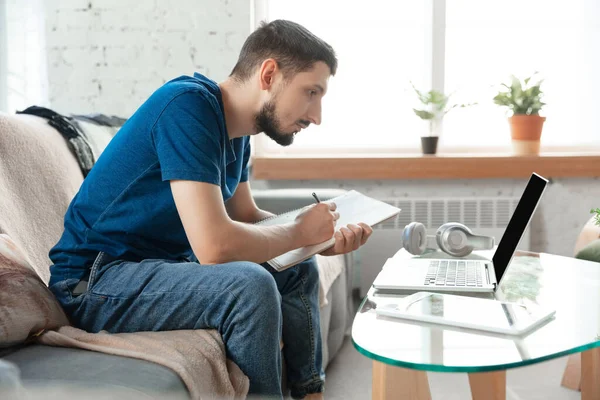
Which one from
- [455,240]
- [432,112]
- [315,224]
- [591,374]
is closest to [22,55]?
[432,112]

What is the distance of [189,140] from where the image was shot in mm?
1377

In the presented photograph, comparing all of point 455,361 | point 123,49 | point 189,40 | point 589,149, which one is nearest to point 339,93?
point 189,40

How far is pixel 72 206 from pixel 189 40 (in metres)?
1.56

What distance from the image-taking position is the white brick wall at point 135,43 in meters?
2.94

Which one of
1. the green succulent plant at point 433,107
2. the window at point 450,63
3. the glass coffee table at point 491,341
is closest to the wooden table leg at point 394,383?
the glass coffee table at point 491,341

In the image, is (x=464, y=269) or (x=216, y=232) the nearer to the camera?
A: (x=216, y=232)

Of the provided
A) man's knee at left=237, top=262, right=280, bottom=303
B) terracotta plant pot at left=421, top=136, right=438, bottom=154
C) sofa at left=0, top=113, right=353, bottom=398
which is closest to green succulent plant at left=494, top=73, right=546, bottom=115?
terracotta plant pot at left=421, top=136, right=438, bottom=154

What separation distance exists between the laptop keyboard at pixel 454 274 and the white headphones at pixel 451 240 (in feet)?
→ 0.32

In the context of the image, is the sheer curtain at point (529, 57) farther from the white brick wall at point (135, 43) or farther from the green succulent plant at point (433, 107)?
the white brick wall at point (135, 43)

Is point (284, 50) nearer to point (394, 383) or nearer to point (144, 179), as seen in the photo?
point (144, 179)

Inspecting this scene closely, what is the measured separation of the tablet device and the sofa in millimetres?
396

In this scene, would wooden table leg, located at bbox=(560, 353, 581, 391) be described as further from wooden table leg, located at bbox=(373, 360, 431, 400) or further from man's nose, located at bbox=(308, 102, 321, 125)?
man's nose, located at bbox=(308, 102, 321, 125)

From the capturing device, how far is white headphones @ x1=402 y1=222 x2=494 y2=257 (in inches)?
71.7

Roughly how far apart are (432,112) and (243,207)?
4.46ft
